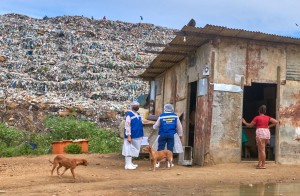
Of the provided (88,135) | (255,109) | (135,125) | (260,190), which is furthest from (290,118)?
(88,135)

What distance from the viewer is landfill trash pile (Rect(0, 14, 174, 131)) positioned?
74.0ft

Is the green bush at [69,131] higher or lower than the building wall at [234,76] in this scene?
lower

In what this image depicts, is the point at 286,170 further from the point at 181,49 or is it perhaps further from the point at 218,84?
the point at 181,49

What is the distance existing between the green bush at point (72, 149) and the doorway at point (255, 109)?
5195 millimetres

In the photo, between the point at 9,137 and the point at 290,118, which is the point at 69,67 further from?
the point at 290,118

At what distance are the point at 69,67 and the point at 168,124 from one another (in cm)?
2106

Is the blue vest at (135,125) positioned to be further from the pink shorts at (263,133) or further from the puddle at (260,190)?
the puddle at (260,190)

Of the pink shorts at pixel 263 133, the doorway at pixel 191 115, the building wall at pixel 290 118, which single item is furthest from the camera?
the doorway at pixel 191 115

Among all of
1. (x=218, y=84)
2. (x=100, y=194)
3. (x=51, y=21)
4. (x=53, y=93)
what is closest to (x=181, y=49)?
(x=218, y=84)

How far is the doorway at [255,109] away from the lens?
12055 millimetres

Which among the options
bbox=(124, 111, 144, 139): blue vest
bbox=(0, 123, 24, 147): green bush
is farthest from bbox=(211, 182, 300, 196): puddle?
bbox=(0, 123, 24, 147): green bush

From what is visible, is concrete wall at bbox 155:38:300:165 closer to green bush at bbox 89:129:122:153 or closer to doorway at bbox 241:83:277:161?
doorway at bbox 241:83:277:161

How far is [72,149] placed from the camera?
45.0 feet

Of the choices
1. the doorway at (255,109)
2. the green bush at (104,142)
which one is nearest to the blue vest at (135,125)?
the doorway at (255,109)
